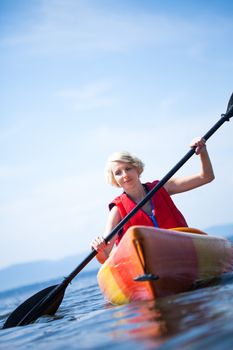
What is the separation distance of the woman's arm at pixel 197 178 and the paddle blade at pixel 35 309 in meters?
1.99

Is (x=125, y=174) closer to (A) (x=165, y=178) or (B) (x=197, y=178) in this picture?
(A) (x=165, y=178)

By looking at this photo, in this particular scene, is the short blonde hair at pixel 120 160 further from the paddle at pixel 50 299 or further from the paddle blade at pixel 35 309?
the paddle blade at pixel 35 309

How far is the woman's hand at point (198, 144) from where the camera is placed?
4.97 meters

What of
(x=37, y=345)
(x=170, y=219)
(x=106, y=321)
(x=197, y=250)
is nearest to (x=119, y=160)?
(x=170, y=219)

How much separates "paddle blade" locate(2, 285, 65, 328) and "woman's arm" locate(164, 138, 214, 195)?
1993mm

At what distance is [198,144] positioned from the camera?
4973 mm

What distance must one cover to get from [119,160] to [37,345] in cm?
264

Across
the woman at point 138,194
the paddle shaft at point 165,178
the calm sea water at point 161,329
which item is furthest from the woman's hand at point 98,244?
the calm sea water at point 161,329

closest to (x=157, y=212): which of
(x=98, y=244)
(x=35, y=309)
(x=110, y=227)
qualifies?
(x=110, y=227)

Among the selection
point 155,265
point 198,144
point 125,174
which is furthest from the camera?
point 125,174

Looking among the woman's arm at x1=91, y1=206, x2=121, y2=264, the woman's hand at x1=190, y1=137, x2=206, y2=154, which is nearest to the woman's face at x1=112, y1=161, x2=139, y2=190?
the woman's arm at x1=91, y1=206, x2=121, y2=264

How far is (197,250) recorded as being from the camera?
4258 mm

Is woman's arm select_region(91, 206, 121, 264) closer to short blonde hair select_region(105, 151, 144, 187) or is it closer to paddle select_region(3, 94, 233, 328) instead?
paddle select_region(3, 94, 233, 328)

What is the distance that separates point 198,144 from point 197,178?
1.60 ft
